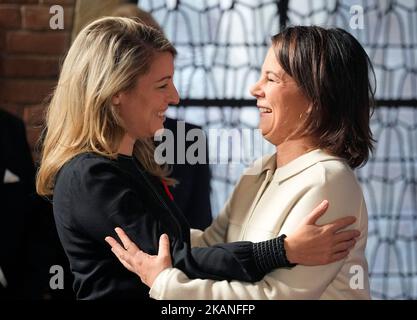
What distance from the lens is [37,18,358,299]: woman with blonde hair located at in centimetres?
131

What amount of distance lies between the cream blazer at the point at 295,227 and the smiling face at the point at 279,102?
2.4 inches

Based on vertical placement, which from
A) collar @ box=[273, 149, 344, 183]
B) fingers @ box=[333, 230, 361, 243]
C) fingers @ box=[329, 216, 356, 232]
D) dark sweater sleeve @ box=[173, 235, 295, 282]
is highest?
collar @ box=[273, 149, 344, 183]

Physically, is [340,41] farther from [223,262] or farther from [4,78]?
[4,78]

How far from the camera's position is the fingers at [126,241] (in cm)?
132

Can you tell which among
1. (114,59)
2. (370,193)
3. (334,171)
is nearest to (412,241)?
Answer: (370,193)

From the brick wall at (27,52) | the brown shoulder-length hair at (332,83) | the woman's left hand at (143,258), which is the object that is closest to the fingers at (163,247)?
the woman's left hand at (143,258)

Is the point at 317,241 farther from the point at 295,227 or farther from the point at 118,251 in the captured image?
the point at 118,251

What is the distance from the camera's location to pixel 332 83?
1.38 metres

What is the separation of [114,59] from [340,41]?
37 centimetres

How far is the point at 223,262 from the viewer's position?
1309mm

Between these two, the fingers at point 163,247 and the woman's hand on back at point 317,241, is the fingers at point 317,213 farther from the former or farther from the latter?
the fingers at point 163,247

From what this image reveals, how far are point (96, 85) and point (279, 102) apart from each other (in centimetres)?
31

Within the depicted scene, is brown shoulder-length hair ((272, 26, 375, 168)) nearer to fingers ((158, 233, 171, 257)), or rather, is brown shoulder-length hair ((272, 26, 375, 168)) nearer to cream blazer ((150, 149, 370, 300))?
cream blazer ((150, 149, 370, 300))

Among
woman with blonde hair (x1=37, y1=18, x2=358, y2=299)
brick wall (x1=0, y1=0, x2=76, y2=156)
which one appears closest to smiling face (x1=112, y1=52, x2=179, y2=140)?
woman with blonde hair (x1=37, y1=18, x2=358, y2=299)
